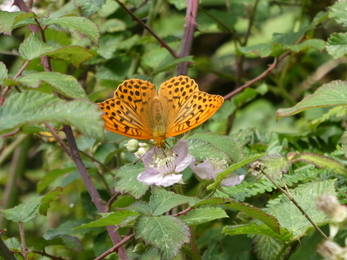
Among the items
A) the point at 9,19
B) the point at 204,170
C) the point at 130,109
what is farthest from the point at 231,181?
the point at 9,19

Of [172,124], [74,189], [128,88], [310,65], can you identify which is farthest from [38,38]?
[310,65]

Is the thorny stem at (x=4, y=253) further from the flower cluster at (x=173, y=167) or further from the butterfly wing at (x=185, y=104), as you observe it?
the butterfly wing at (x=185, y=104)

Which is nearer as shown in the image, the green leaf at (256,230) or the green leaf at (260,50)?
the green leaf at (256,230)

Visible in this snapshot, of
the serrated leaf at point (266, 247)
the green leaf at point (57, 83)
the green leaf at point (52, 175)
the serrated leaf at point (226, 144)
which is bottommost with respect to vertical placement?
the green leaf at point (52, 175)

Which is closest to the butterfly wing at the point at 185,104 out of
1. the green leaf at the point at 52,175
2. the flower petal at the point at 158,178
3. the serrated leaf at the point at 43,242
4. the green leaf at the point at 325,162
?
the flower petal at the point at 158,178

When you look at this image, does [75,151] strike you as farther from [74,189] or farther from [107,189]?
[74,189]

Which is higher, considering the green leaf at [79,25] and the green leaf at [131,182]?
the green leaf at [79,25]
